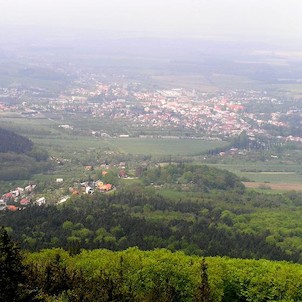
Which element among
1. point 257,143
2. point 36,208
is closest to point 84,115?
point 257,143

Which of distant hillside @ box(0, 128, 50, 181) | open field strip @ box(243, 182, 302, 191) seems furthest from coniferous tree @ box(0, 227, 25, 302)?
open field strip @ box(243, 182, 302, 191)

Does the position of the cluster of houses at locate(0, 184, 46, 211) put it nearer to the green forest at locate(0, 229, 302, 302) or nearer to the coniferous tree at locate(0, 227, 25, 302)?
the green forest at locate(0, 229, 302, 302)

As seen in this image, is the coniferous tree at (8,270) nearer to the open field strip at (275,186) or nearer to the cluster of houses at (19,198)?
the cluster of houses at (19,198)

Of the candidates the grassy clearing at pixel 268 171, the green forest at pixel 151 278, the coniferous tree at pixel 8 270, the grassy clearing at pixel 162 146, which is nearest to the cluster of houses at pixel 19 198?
the green forest at pixel 151 278

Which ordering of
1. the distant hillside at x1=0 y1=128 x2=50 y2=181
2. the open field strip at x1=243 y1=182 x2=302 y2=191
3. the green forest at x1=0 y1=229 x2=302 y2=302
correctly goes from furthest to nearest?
1. the open field strip at x1=243 y1=182 x2=302 y2=191
2. the distant hillside at x1=0 y1=128 x2=50 y2=181
3. the green forest at x1=0 y1=229 x2=302 y2=302

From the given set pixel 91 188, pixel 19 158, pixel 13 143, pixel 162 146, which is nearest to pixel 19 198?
pixel 91 188

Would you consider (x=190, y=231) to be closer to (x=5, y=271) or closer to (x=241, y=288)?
(x=241, y=288)
